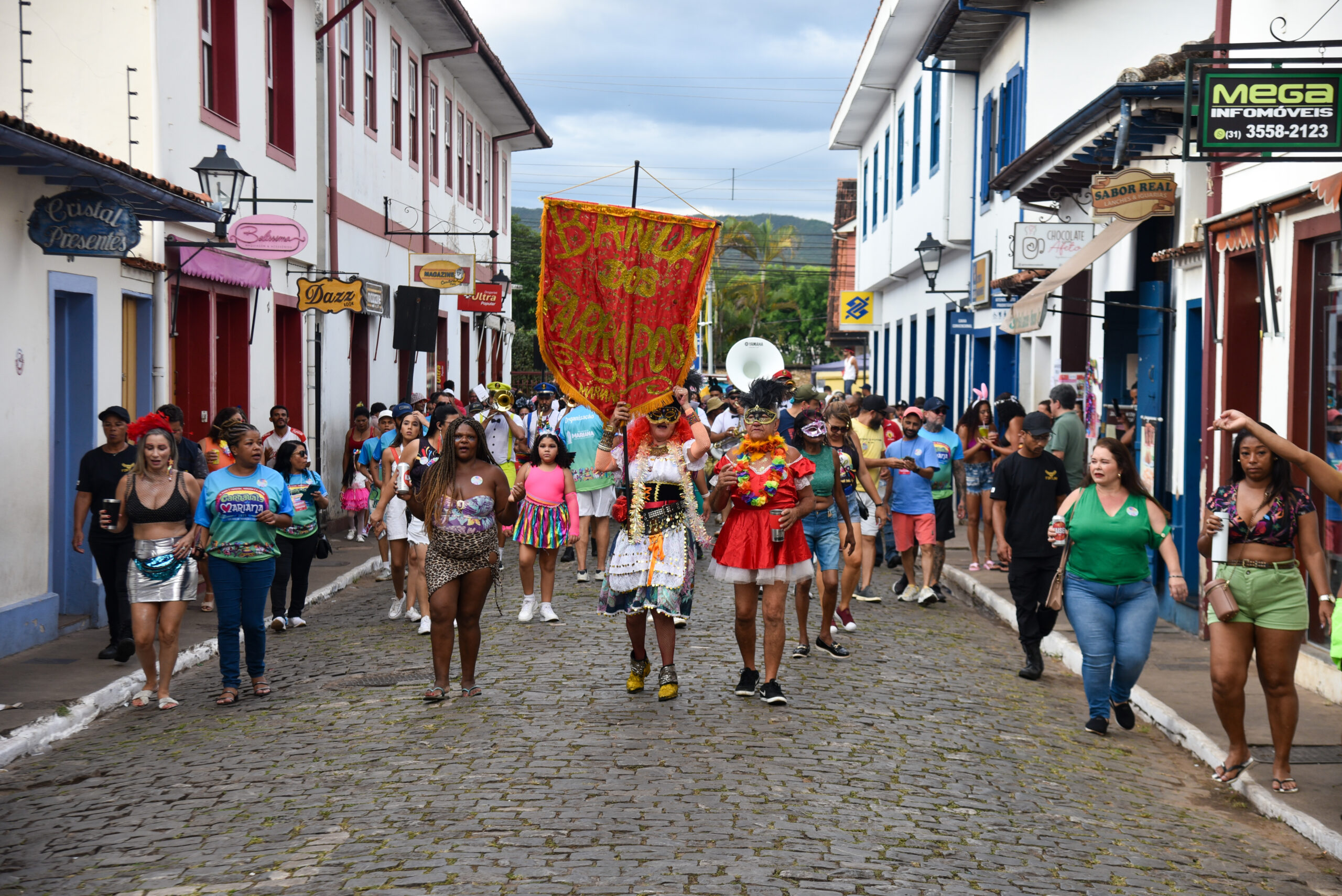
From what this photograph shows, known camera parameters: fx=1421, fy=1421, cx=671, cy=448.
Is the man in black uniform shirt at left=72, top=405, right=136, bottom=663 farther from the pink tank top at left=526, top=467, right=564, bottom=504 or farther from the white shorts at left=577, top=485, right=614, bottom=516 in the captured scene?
the white shorts at left=577, top=485, right=614, bottom=516

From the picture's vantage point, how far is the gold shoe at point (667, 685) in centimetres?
822

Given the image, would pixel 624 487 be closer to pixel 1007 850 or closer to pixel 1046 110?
pixel 1007 850

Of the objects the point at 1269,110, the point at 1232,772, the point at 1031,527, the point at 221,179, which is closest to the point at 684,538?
the point at 1031,527

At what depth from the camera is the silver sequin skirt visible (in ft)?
27.4

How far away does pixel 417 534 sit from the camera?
11242 millimetres

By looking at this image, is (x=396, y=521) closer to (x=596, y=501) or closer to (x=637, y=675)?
(x=596, y=501)

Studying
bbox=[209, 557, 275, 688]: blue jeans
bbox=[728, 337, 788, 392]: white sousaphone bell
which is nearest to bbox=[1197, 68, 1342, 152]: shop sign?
bbox=[209, 557, 275, 688]: blue jeans

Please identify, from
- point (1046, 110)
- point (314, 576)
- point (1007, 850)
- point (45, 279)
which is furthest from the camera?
point (1046, 110)

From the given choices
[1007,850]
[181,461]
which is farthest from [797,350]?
[1007,850]

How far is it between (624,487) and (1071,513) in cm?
259

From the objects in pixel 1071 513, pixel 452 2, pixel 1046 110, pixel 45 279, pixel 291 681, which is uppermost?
pixel 452 2

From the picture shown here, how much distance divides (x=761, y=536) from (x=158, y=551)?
3564mm

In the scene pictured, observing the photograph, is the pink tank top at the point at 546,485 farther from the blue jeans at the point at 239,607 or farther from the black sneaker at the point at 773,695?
the black sneaker at the point at 773,695

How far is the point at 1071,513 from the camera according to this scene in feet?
26.0
